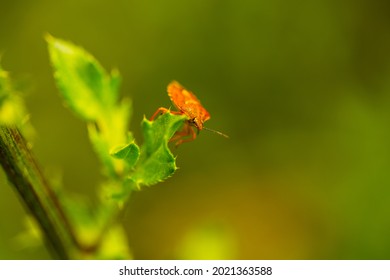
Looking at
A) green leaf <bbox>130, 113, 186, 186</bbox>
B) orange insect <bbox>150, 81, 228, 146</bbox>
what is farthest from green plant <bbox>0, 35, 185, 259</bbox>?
orange insect <bbox>150, 81, 228, 146</bbox>

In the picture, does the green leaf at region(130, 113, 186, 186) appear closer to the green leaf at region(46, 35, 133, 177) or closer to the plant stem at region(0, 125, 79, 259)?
the green leaf at region(46, 35, 133, 177)

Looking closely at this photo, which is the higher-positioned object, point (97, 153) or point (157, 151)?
point (97, 153)

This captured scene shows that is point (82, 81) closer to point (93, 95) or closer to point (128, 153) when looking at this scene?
point (93, 95)

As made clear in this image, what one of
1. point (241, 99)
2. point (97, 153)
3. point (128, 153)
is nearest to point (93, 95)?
point (97, 153)

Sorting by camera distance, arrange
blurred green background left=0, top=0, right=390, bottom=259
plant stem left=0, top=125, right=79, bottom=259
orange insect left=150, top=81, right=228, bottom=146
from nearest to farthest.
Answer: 1. plant stem left=0, top=125, right=79, bottom=259
2. orange insect left=150, top=81, right=228, bottom=146
3. blurred green background left=0, top=0, right=390, bottom=259

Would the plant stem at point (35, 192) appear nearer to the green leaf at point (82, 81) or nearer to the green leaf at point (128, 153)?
the green leaf at point (128, 153)

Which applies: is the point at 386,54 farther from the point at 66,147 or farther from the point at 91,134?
the point at 91,134
